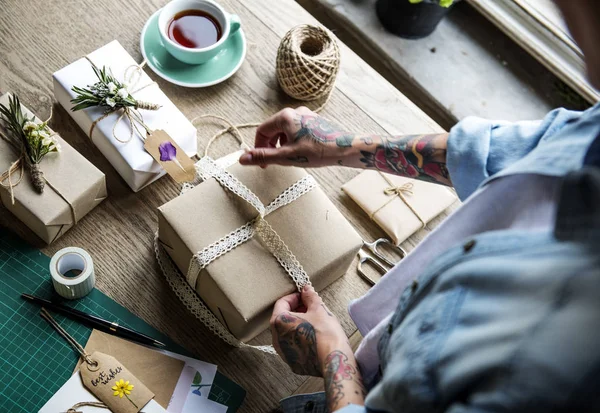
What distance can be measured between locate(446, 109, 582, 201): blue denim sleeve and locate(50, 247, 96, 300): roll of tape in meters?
0.58

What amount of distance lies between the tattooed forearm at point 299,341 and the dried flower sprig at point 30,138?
0.43 metres

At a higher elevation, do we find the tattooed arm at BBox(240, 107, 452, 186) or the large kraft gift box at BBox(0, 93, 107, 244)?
the tattooed arm at BBox(240, 107, 452, 186)

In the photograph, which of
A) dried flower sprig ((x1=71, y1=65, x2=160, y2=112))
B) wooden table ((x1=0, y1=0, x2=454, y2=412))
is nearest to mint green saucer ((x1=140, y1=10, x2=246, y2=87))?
wooden table ((x1=0, y1=0, x2=454, y2=412))

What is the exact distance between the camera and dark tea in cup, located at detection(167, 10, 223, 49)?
1118mm

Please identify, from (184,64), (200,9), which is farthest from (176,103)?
(200,9)

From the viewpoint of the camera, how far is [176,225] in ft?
2.97

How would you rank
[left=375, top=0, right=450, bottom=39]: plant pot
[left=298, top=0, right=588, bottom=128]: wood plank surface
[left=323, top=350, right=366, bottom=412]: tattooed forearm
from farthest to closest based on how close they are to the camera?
[left=298, top=0, right=588, bottom=128]: wood plank surface, [left=375, top=0, right=450, bottom=39]: plant pot, [left=323, top=350, right=366, bottom=412]: tattooed forearm

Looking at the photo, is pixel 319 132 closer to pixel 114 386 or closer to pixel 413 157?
pixel 413 157

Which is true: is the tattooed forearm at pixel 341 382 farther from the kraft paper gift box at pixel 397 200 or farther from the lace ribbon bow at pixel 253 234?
the kraft paper gift box at pixel 397 200

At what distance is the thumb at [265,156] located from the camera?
0.94m

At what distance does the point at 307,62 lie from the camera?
42.1 inches

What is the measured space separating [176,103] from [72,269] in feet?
1.20

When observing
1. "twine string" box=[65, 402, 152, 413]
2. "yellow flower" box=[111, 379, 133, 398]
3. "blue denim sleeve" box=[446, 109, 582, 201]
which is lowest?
"twine string" box=[65, 402, 152, 413]

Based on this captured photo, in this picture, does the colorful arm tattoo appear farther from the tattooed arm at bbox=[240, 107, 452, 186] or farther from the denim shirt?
the denim shirt
